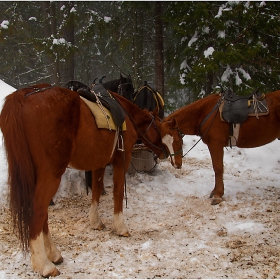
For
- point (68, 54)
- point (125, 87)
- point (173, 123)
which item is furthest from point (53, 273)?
point (68, 54)

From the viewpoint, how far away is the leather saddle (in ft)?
16.1

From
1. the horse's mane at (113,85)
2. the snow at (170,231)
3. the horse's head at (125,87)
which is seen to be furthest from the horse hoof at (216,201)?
the horse's mane at (113,85)

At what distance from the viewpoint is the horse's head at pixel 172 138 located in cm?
464

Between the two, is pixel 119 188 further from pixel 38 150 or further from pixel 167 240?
pixel 38 150

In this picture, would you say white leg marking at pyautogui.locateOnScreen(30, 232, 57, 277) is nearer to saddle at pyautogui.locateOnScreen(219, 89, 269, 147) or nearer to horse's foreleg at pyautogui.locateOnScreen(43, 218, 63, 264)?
horse's foreleg at pyautogui.locateOnScreen(43, 218, 63, 264)

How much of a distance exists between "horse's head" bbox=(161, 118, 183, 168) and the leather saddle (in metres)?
0.99

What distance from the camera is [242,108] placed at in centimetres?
493

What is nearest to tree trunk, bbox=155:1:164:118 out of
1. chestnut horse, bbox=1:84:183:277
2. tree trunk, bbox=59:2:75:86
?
tree trunk, bbox=59:2:75:86

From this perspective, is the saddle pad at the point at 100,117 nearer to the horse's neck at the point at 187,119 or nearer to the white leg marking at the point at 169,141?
the white leg marking at the point at 169,141

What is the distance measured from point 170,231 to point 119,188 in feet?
3.25

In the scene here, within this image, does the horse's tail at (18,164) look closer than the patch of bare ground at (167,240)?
Yes

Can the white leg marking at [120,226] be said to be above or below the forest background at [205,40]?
below

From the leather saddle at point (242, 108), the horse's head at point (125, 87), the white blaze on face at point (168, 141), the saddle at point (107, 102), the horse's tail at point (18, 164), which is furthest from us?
the horse's head at point (125, 87)

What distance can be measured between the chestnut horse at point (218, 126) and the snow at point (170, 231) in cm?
73
